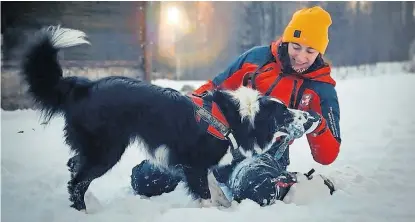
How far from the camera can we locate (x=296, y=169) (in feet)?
5.38

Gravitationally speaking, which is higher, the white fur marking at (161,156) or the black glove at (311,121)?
the black glove at (311,121)

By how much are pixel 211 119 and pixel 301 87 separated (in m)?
0.39

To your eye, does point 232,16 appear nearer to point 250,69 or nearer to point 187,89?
point 250,69

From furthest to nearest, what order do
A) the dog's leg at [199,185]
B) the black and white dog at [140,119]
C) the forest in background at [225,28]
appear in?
the forest in background at [225,28]
the dog's leg at [199,185]
the black and white dog at [140,119]

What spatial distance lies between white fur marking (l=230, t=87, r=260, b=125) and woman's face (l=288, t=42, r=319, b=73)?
21 cm

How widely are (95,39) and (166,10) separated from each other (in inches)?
14.3

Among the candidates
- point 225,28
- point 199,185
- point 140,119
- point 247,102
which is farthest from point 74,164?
point 225,28

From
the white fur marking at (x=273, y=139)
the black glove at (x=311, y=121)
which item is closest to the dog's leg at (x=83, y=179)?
the white fur marking at (x=273, y=139)

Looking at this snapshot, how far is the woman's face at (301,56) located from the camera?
61.0 inches

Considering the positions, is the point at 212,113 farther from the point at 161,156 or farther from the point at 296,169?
the point at 296,169

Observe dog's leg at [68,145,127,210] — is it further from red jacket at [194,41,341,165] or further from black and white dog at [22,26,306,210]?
red jacket at [194,41,341,165]

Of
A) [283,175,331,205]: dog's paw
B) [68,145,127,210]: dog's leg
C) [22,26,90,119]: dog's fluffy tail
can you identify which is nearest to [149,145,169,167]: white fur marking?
[68,145,127,210]: dog's leg

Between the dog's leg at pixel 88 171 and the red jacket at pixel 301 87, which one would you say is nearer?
the dog's leg at pixel 88 171

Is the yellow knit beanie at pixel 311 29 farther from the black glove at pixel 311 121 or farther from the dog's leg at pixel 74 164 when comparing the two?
the dog's leg at pixel 74 164
